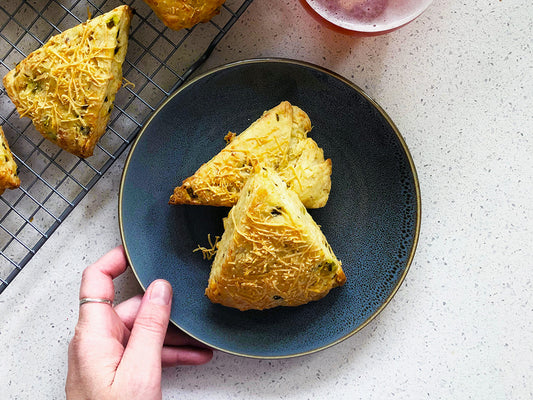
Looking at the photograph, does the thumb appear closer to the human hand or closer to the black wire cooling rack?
the human hand

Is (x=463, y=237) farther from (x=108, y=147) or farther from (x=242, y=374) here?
(x=108, y=147)

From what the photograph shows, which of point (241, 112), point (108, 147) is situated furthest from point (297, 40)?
point (108, 147)

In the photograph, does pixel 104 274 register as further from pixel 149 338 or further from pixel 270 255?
pixel 270 255

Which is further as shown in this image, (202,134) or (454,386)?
(454,386)

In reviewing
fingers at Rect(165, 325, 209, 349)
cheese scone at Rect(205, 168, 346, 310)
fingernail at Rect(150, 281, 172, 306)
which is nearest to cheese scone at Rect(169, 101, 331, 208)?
cheese scone at Rect(205, 168, 346, 310)

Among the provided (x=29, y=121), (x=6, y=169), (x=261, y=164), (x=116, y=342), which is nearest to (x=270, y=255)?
(x=261, y=164)

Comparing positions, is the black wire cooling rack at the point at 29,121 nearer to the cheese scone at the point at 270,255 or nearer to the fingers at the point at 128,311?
the fingers at the point at 128,311
